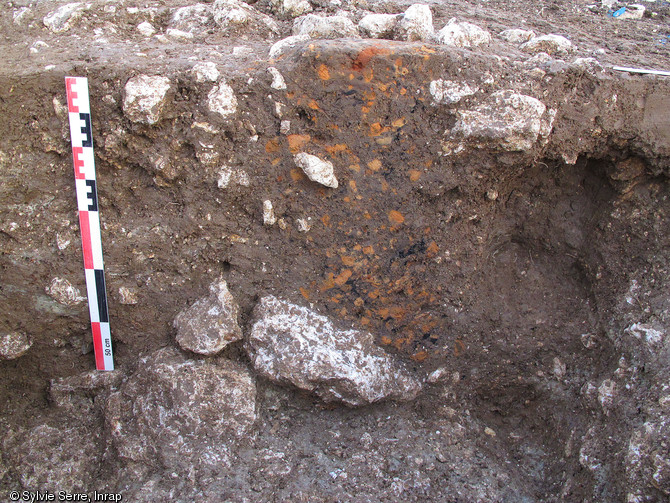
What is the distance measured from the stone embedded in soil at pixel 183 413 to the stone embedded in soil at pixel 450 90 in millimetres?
1366

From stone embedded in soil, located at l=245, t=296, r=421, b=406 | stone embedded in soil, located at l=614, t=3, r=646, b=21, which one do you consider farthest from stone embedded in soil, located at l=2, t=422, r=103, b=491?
stone embedded in soil, located at l=614, t=3, r=646, b=21

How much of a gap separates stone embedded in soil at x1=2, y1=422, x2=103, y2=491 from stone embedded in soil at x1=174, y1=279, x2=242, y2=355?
2.04ft

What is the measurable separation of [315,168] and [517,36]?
1.16 m

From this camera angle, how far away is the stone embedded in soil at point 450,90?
6.26 feet

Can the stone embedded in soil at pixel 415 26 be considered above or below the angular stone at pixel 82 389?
above

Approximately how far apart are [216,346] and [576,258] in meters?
1.65

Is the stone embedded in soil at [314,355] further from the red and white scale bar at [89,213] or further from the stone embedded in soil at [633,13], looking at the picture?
the stone embedded in soil at [633,13]

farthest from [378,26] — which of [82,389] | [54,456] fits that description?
[54,456]

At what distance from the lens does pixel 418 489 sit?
6.53 ft

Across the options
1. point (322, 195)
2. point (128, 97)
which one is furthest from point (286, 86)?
point (128, 97)

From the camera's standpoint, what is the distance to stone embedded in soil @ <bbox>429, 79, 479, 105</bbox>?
1.91 metres

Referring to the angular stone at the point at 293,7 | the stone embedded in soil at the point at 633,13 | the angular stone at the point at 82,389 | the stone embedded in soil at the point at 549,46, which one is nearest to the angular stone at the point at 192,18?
the angular stone at the point at 293,7

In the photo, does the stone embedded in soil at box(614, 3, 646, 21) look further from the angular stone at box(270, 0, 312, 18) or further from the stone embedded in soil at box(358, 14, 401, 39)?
the angular stone at box(270, 0, 312, 18)

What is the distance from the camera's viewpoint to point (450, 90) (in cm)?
191
